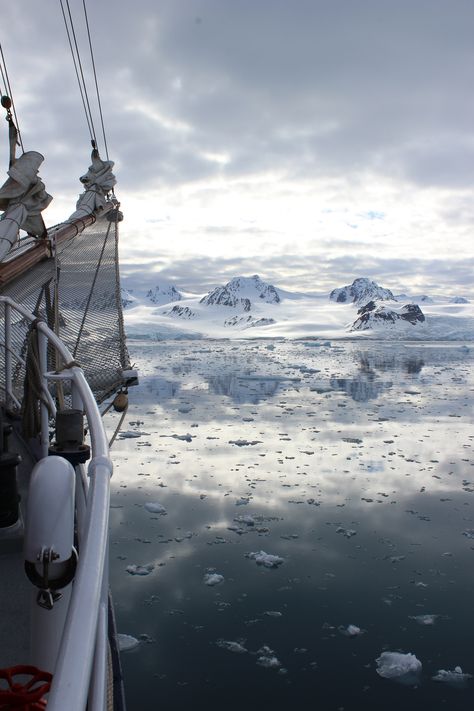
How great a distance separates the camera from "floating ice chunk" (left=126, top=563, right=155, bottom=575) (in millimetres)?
6613

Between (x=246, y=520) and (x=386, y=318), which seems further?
(x=386, y=318)

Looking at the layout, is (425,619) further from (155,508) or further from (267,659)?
(155,508)

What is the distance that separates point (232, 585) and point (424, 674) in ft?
7.59

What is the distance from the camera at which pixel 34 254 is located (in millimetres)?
4977

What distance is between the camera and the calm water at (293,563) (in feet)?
16.0

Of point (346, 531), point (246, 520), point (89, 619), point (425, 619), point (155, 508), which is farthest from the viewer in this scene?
point (155, 508)

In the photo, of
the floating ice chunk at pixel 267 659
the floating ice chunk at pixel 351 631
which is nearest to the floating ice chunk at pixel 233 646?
the floating ice chunk at pixel 267 659

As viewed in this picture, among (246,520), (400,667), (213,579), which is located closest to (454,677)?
(400,667)

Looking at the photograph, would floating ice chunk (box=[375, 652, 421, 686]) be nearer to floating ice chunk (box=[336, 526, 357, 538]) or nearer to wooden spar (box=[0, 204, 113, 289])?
floating ice chunk (box=[336, 526, 357, 538])

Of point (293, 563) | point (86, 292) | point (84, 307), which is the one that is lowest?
point (293, 563)

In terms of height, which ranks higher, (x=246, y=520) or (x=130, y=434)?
(x=130, y=434)

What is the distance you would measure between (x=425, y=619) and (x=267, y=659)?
5.93ft

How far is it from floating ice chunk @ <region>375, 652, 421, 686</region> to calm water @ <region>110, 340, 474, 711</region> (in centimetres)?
5

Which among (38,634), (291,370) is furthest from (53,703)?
(291,370)
